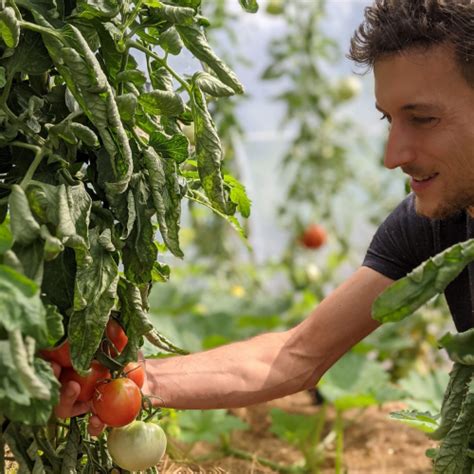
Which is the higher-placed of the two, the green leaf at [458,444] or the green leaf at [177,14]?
the green leaf at [177,14]

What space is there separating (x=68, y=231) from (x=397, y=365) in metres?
3.22

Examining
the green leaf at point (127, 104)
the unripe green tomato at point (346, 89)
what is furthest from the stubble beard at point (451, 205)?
the unripe green tomato at point (346, 89)

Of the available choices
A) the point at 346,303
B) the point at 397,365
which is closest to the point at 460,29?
the point at 346,303

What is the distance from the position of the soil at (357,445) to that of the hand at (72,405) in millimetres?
1191

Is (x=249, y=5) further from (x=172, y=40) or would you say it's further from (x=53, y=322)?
(x=53, y=322)

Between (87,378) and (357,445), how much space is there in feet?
6.57

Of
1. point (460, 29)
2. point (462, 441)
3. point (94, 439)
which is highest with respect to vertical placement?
point (460, 29)

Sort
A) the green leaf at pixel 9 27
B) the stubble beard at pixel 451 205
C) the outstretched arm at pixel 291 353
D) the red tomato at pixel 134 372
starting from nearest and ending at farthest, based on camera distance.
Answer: the green leaf at pixel 9 27
the red tomato at pixel 134 372
the stubble beard at pixel 451 205
the outstretched arm at pixel 291 353

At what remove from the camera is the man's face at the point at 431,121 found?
1.55 meters

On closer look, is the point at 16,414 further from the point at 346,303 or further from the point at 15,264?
the point at 346,303

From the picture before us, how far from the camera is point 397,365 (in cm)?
408

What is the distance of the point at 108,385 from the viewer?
1.26 meters

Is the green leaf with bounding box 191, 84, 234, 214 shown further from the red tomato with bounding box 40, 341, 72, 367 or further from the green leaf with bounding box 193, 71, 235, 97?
the red tomato with bounding box 40, 341, 72, 367

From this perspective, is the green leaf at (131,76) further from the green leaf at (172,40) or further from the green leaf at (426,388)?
the green leaf at (426,388)
